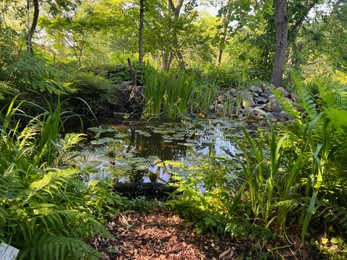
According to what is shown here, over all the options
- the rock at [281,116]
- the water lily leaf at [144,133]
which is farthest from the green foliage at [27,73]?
the rock at [281,116]

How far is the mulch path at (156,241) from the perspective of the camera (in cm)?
135

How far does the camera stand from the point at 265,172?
5.56ft

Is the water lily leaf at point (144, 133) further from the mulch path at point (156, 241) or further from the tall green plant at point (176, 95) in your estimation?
the mulch path at point (156, 241)

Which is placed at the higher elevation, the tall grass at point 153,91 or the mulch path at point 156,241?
the tall grass at point 153,91

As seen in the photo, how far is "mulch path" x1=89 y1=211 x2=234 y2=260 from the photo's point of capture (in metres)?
→ 1.35

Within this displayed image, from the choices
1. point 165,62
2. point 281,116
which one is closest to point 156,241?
point 281,116

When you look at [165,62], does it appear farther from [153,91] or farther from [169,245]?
[169,245]

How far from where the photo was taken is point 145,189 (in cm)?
216

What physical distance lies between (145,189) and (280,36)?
7.27m

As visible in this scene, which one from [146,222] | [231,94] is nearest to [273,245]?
[146,222]

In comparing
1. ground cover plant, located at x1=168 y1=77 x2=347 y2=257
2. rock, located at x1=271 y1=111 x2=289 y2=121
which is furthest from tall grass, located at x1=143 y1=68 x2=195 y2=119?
ground cover plant, located at x1=168 y1=77 x2=347 y2=257

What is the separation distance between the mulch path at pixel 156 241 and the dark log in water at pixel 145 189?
43cm

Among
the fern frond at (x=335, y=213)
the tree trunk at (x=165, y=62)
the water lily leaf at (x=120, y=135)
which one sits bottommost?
the water lily leaf at (x=120, y=135)

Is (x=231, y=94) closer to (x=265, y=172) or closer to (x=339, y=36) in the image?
(x=265, y=172)
